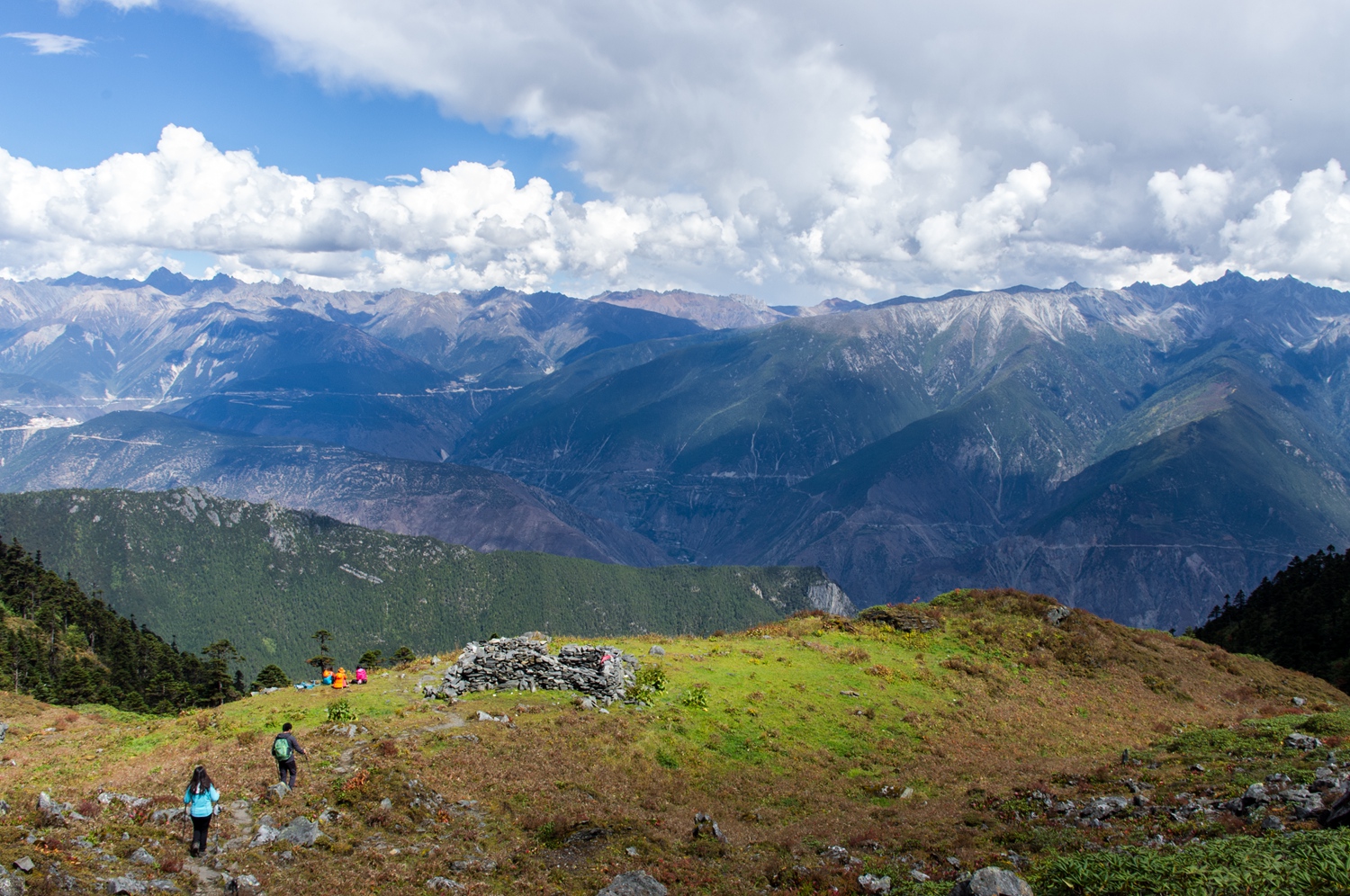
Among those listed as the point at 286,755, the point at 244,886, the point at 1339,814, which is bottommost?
the point at 244,886

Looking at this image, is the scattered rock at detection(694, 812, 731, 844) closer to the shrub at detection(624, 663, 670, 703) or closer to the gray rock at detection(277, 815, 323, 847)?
the shrub at detection(624, 663, 670, 703)

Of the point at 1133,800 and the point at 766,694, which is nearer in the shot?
the point at 1133,800

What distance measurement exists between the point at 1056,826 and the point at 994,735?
14.1 meters

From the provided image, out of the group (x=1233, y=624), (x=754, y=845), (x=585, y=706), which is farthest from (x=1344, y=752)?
(x=1233, y=624)

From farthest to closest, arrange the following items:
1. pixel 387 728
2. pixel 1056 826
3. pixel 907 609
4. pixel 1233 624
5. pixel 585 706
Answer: pixel 1233 624 < pixel 907 609 < pixel 585 706 < pixel 387 728 < pixel 1056 826

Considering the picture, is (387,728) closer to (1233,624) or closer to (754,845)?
(754,845)

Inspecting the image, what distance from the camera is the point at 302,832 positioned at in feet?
65.8

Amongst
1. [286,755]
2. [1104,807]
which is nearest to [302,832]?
[286,755]

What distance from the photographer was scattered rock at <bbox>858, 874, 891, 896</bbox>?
17812mm

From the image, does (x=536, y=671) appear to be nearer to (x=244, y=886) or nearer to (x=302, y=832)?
(x=302, y=832)

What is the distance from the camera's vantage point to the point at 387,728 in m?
28.2

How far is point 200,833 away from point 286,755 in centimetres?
372

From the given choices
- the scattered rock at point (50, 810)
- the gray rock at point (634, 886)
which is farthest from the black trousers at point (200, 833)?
the gray rock at point (634, 886)

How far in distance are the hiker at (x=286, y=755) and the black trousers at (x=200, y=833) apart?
3.38 m
